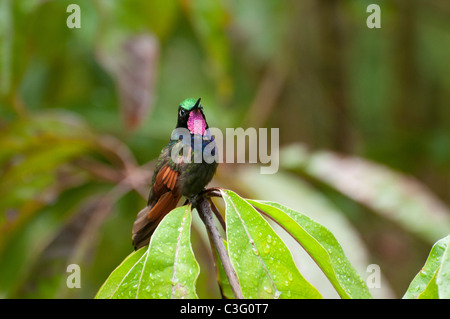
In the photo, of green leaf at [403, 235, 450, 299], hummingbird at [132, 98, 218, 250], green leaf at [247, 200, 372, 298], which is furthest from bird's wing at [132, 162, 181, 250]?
green leaf at [403, 235, 450, 299]

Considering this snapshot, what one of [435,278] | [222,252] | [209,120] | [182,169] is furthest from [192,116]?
[209,120]

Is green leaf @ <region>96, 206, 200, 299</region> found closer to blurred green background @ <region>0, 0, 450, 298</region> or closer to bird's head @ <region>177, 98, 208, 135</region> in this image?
bird's head @ <region>177, 98, 208, 135</region>

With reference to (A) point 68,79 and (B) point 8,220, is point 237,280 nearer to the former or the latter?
(B) point 8,220

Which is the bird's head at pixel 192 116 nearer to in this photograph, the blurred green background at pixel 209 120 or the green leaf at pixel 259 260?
the green leaf at pixel 259 260

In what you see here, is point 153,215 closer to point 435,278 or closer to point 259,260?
point 259,260

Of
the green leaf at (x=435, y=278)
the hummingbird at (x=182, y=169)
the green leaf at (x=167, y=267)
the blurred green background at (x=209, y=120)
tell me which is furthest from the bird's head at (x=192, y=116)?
the blurred green background at (x=209, y=120)
